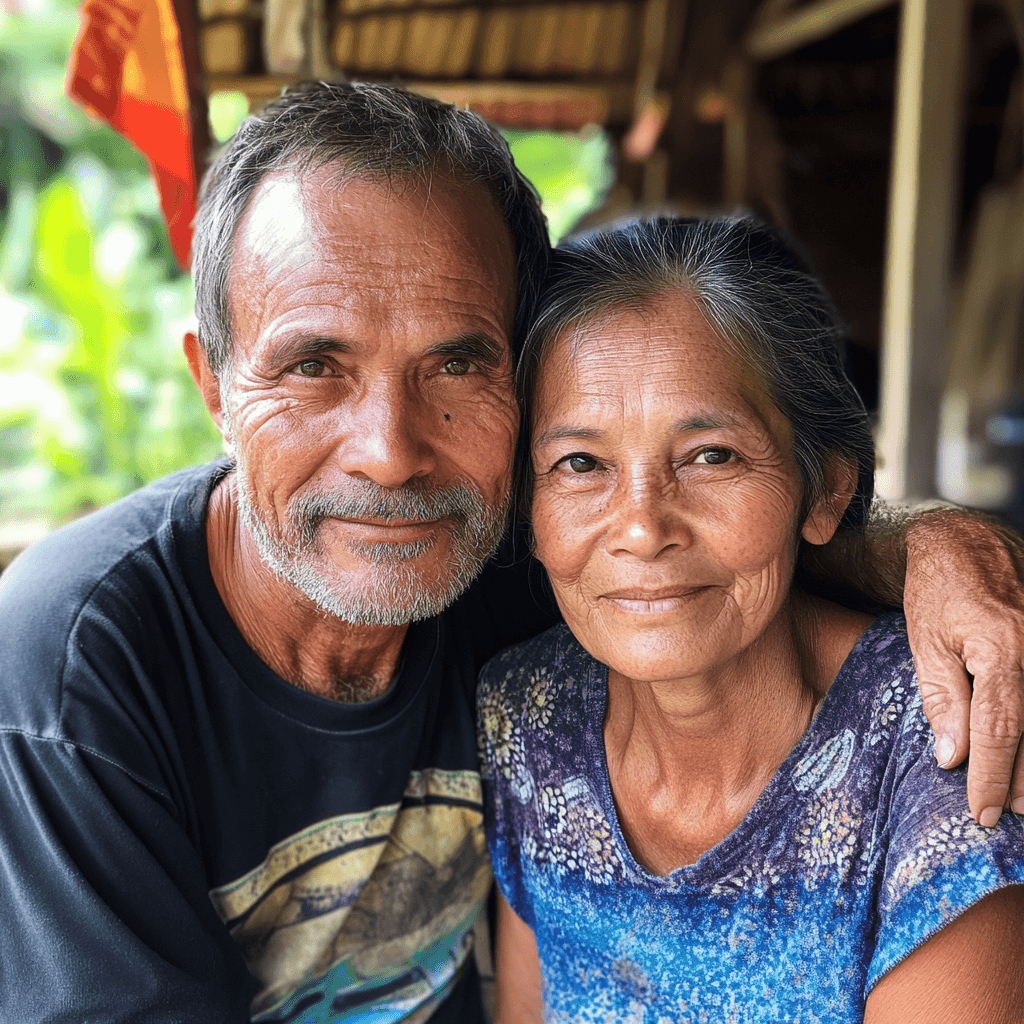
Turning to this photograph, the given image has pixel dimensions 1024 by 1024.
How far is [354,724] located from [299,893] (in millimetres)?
323

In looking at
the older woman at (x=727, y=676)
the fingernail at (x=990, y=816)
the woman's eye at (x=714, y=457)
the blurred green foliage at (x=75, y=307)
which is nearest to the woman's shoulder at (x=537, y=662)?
the older woman at (x=727, y=676)

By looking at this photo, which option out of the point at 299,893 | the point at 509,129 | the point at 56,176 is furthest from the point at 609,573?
the point at 56,176

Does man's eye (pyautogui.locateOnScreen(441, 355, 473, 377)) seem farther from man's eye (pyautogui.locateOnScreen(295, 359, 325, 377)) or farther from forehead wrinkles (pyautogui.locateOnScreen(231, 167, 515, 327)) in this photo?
man's eye (pyautogui.locateOnScreen(295, 359, 325, 377))

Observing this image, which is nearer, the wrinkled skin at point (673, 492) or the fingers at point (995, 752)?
the fingers at point (995, 752)

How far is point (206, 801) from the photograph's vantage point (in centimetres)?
166

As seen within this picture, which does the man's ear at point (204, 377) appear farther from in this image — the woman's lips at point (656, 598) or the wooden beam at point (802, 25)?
the wooden beam at point (802, 25)

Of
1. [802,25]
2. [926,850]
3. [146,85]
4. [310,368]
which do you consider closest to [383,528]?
[310,368]

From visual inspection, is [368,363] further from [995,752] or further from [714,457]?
[995,752]

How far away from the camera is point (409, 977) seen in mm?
1960

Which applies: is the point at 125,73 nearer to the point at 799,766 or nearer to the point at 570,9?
the point at 799,766

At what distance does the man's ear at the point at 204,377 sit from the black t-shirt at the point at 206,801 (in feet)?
0.51

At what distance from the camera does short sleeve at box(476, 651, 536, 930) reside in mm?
1889

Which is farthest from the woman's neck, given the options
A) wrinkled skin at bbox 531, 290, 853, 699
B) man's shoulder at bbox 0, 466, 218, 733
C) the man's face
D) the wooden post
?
the wooden post

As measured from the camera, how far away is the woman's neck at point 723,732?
64.9 inches
